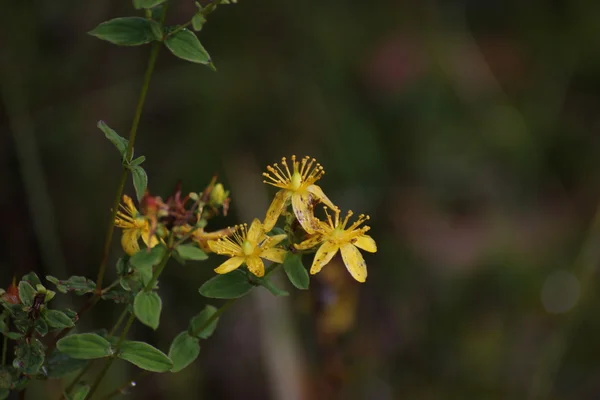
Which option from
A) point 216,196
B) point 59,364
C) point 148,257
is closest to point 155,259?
point 148,257

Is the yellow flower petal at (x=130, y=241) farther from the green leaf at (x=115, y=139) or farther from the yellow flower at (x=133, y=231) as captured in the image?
the green leaf at (x=115, y=139)

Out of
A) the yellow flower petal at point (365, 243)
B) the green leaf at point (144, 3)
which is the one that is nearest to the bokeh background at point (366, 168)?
the yellow flower petal at point (365, 243)

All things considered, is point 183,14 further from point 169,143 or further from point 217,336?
point 217,336

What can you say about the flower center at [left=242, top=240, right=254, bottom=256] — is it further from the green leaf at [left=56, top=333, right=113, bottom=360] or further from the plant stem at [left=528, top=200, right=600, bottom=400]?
the plant stem at [left=528, top=200, right=600, bottom=400]

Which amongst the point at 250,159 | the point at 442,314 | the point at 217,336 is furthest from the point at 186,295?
the point at 442,314

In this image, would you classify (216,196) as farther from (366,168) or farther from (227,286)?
(366,168)
